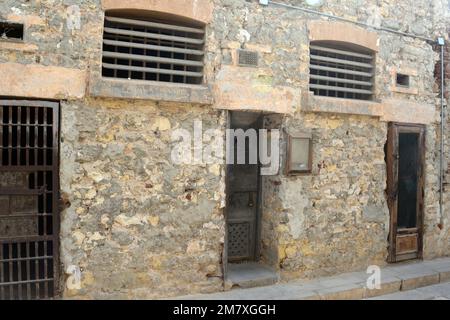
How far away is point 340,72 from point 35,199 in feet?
14.4

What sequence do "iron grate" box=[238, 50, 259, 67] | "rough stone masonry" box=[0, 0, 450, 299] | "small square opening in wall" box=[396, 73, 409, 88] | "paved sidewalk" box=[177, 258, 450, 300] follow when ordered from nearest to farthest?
"rough stone masonry" box=[0, 0, 450, 299], "paved sidewalk" box=[177, 258, 450, 300], "iron grate" box=[238, 50, 259, 67], "small square opening in wall" box=[396, 73, 409, 88]

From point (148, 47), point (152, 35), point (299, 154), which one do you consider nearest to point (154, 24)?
point (152, 35)

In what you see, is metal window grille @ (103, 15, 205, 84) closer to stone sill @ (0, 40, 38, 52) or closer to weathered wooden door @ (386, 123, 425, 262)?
stone sill @ (0, 40, 38, 52)

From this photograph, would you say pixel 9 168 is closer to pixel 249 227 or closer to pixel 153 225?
pixel 153 225

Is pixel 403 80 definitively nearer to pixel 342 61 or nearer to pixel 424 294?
pixel 342 61

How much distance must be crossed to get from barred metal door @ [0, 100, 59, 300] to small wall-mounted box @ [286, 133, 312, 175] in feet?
9.39

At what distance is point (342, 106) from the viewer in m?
5.25

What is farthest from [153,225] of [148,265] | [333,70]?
[333,70]

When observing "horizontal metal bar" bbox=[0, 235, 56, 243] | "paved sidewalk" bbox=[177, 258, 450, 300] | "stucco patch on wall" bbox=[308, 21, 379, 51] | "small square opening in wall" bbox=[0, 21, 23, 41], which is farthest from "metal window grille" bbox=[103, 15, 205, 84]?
"paved sidewalk" bbox=[177, 258, 450, 300]

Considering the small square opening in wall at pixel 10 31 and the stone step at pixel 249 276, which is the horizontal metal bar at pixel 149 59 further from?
the stone step at pixel 249 276

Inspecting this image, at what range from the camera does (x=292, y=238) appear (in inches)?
198

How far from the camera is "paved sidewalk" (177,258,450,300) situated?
15.0ft

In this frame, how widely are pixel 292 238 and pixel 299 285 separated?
621 millimetres

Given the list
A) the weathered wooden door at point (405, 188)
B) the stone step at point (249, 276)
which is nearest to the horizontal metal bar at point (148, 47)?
the stone step at point (249, 276)
